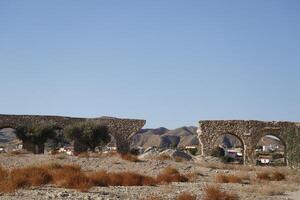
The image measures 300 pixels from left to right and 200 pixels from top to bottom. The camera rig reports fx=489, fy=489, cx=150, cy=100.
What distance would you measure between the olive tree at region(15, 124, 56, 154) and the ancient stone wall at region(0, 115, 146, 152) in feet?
2.00

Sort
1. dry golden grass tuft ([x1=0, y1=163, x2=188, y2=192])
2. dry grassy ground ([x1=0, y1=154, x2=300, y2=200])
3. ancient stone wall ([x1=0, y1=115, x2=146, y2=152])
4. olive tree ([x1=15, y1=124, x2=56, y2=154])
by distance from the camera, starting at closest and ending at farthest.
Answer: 1. dry grassy ground ([x1=0, y1=154, x2=300, y2=200])
2. dry golden grass tuft ([x1=0, y1=163, x2=188, y2=192])
3. olive tree ([x1=15, y1=124, x2=56, y2=154])
4. ancient stone wall ([x1=0, y1=115, x2=146, y2=152])

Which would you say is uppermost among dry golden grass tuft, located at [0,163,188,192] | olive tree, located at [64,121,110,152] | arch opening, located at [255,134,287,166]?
olive tree, located at [64,121,110,152]

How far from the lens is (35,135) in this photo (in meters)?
33.8

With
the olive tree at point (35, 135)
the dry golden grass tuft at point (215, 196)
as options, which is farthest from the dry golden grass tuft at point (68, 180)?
the olive tree at point (35, 135)

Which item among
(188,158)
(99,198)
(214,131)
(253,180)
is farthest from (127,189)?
(214,131)

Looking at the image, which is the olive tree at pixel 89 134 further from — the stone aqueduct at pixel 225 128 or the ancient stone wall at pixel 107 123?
the stone aqueduct at pixel 225 128

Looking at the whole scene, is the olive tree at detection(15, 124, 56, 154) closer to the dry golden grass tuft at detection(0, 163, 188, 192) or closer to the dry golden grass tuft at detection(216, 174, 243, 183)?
the dry golden grass tuft at detection(216, 174, 243, 183)

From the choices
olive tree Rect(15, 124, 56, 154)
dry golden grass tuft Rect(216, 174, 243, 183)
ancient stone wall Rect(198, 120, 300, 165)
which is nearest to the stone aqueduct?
ancient stone wall Rect(198, 120, 300, 165)

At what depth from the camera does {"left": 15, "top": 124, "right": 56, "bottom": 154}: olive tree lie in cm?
3388

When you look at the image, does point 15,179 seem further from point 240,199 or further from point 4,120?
point 4,120

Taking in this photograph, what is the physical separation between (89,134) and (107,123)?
517 centimetres

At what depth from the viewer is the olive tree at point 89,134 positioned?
3222 centimetres

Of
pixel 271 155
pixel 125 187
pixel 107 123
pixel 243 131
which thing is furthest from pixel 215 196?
pixel 271 155

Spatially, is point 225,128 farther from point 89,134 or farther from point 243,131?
point 89,134
